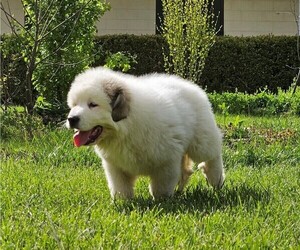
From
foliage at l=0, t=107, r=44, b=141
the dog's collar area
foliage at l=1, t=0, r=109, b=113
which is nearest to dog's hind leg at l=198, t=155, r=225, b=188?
the dog's collar area

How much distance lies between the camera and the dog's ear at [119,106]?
4613 mm

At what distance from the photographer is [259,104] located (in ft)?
43.7

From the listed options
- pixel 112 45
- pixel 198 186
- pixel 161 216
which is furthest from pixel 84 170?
pixel 112 45

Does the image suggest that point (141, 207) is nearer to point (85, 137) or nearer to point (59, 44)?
point (85, 137)

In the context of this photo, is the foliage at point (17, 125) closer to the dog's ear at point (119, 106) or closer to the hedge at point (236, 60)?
the dog's ear at point (119, 106)

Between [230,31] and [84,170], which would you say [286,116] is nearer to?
[84,170]

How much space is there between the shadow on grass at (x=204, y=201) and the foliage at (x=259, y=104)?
7286 millimetres

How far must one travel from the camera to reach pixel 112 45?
1666 cm

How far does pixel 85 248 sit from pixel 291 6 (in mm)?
16961

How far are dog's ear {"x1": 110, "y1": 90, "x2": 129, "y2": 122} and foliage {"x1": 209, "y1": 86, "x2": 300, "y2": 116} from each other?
316 inches

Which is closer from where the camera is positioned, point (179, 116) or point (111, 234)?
point (111, 234)

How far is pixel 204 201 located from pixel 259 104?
865cm

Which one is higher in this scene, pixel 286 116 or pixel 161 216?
pixel 161 216

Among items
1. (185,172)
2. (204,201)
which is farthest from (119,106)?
(185,172)
